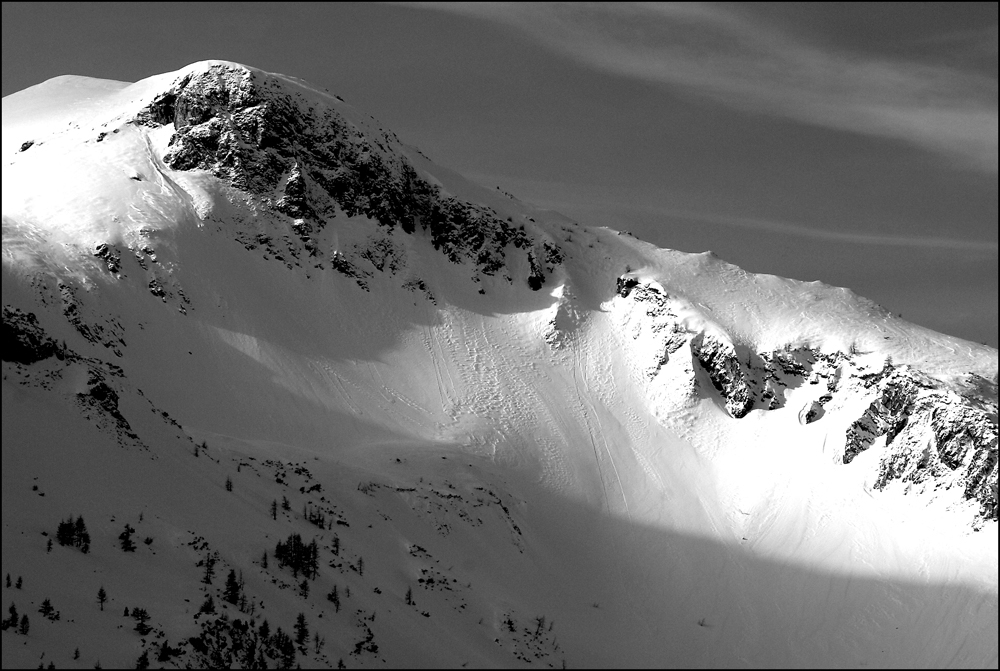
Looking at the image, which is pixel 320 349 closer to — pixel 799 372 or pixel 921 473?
pixel 799 372

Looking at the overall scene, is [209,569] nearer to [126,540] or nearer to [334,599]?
[126,540]

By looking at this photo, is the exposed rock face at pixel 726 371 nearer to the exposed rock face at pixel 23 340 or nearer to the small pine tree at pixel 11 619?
the exposed rock face at pixel 23 340

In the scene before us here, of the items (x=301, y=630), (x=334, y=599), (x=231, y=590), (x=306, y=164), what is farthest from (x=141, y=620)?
(x=306, y=164)

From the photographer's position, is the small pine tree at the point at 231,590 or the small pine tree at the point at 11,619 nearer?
the small pine tree at the point at 11,619

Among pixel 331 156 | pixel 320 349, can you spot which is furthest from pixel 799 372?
pixel 331 156

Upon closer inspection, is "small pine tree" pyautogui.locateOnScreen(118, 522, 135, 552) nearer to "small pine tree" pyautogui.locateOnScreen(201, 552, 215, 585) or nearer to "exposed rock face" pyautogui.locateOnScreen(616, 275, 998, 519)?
"small pine tree" pyautogui.locateOnScreen(201, 552, 215, 585)

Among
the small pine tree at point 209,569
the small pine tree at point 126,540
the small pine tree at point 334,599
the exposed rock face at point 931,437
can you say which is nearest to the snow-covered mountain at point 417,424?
the small pine tree at point 209,569
